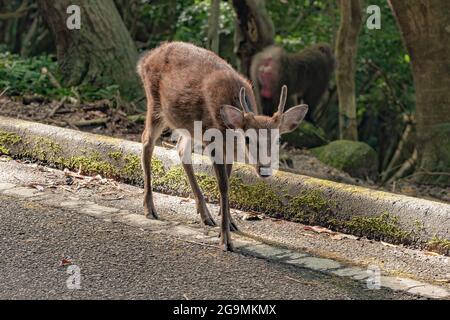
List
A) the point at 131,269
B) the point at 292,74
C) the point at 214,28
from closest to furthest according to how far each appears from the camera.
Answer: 1. the point at 131,269
2. the point at 214,28
3. the point at 292,74

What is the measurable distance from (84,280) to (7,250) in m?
0.71

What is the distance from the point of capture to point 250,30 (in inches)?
427

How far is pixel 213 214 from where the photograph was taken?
6414 mm

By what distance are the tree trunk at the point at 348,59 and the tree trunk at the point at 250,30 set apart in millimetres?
895

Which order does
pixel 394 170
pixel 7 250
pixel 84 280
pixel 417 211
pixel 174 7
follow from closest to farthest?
1. pixel 84 280
2. pixel 7 250
3. pixel 417 211
4. pixel 394 170
5. pixel 174 7

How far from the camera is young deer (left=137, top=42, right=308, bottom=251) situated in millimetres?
5582

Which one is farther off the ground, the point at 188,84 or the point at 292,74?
the point at 188,84

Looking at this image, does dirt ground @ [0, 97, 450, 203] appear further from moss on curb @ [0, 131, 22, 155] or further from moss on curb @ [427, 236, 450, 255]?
moss on curb @ [427, 236, 450, 255]

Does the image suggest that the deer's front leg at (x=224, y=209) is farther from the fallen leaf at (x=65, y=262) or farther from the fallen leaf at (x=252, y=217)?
the fallen leaf at (x=65, y=262)

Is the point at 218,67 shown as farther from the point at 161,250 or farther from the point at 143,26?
the point at 143,26

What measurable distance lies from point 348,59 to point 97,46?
127 inches

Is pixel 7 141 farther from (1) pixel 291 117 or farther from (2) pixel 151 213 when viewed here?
(1) pixel 291 117

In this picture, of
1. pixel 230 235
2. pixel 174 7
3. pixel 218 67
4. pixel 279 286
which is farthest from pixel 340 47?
pixel 279 286

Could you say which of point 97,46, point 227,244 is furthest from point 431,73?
point 227,244
